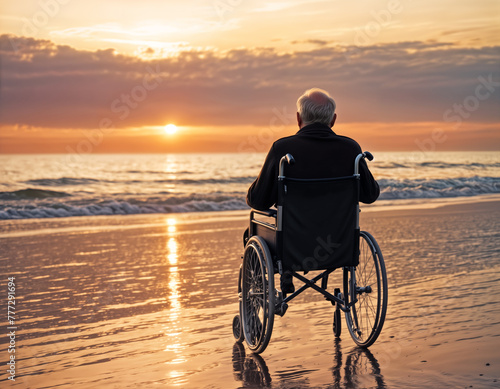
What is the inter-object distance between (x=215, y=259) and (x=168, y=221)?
17.0 ft

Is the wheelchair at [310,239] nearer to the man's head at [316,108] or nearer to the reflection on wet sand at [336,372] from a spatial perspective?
the reflection on wet sand at [336,372]

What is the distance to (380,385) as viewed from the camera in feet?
8.71

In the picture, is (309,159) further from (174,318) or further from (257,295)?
(174,318)

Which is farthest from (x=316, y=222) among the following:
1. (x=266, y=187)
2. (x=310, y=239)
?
(x=266, y=187)

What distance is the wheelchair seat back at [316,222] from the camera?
302 centimetres

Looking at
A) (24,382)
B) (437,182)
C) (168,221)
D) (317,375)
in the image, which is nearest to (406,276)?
(317,375)

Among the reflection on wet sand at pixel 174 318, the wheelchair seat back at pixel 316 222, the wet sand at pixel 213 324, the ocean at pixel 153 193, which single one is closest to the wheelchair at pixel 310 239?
the wheelchair seat back at pixel 316 222

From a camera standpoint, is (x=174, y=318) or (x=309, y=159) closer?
(x=309, y=159)

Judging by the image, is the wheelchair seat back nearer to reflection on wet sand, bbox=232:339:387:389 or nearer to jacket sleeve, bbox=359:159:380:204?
jacket sleeve, bbox=359:159:380:204

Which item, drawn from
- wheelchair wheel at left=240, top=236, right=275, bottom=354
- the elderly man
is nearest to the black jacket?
the elderly man

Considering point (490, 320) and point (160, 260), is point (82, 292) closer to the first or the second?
point (160, 260)

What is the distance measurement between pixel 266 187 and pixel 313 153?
30 centimetres

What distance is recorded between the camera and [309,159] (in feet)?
10.0

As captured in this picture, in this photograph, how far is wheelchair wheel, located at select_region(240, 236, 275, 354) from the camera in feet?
9.65
